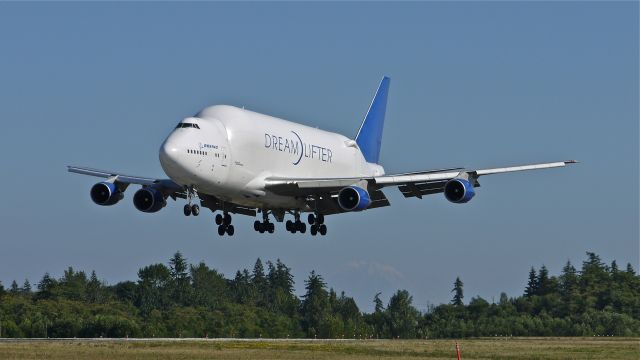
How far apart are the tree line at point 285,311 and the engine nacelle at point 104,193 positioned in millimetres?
35775

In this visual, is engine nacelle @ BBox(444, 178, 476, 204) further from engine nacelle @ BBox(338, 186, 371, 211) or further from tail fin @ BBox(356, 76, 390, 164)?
tail fin @ BBox(356, 76, 390, 164)

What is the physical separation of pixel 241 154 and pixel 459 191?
12.8 meters

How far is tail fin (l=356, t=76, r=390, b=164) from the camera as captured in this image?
86.5 metres

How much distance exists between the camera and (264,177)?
6825cm

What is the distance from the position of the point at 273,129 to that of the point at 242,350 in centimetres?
1341

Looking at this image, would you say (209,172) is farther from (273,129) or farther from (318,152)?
(318,152)

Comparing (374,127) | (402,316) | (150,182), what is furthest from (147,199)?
(402,316)

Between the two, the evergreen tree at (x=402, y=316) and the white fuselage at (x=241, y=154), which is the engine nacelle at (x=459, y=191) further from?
the evergreen tree at (x=402, y=316)

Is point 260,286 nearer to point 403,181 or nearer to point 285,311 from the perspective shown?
point 285,311

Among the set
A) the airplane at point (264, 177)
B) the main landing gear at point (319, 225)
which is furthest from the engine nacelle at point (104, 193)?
the main landing gear at point (319, 225)

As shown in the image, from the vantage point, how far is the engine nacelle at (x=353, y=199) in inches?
2749

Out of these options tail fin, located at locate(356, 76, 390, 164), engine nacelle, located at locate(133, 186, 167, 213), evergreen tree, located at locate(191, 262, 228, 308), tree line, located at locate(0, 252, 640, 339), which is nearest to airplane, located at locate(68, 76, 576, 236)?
engine nacelle, located at locate(133, 186, 167, 213)

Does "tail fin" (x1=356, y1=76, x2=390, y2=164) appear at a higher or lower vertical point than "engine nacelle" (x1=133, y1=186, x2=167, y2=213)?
higher

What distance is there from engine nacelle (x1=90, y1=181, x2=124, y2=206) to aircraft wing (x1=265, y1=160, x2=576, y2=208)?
32.4ft
